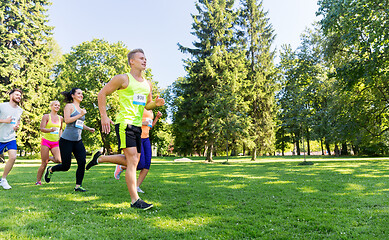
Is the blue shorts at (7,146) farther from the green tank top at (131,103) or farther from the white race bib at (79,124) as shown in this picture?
the green tank top at (131,103)

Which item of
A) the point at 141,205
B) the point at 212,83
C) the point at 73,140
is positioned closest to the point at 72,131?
the point at 73,140

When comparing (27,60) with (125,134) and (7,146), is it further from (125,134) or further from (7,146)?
(125,134)

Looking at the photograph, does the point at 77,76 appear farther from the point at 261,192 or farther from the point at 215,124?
the point at 261,192

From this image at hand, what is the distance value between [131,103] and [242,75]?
71.8 feet

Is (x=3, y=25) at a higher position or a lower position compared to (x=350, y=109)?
higher

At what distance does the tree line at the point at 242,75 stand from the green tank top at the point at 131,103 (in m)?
14.4

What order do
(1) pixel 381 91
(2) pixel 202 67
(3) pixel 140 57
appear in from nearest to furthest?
(3) pixel 140 57 < (1) pixel 381 91 < (2) pixel 202 67

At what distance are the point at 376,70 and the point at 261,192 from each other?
13237 mm

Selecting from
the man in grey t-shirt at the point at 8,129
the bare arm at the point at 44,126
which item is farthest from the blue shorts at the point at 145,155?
the man in grey t-shirt at the point at 8,129

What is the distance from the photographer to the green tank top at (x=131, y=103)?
13.1ft

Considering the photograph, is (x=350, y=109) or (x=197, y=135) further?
(x=197, y=135)

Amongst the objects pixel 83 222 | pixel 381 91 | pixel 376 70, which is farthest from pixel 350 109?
pixel 83 222

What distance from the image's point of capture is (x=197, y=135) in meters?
23.6

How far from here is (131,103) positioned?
4.04m
